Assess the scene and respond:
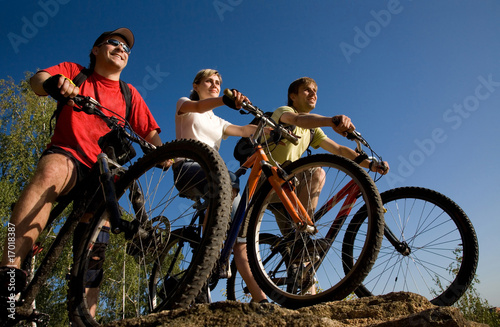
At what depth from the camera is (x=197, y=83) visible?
3.89 metres

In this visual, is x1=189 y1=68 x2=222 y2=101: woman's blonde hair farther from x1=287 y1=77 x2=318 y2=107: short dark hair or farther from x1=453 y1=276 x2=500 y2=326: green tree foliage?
x1=453 y1=276 x2=500 y2=326: green tree foliage

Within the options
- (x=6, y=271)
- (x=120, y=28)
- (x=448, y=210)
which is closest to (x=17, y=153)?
(x=120, y=28)

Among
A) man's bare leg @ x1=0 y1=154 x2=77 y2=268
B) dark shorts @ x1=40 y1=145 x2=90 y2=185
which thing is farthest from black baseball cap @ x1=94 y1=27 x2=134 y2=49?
man's bare leg @ x1=0 y1=154 x2=77 y2=268

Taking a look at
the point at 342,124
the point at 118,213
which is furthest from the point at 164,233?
the point at 342,124

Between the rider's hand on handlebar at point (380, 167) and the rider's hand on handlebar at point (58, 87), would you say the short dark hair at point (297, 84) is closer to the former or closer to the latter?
the rider's hand on handlebar at point (380, 167)

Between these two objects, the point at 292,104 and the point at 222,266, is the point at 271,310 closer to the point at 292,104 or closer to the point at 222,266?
the point at 222,266

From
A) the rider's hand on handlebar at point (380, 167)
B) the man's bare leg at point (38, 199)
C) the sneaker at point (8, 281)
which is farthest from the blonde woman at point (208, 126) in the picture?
the rider's hand on handlebar at point (380, 167)

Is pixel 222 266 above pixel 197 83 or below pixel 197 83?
below

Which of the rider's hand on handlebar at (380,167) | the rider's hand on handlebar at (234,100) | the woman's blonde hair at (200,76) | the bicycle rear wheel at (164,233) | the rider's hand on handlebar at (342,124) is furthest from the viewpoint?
the rider's hand on handlebar at (380,167)

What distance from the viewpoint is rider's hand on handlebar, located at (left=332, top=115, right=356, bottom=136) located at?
3137 mm

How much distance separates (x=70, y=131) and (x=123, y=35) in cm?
112

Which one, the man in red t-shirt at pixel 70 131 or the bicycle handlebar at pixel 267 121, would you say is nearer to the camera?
the man in red t-shirt at pixel 70 131

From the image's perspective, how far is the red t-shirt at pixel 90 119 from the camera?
9.38 feet

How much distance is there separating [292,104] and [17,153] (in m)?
13.7
